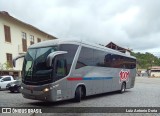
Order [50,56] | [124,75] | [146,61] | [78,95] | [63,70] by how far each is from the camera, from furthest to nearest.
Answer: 1. [146,61]
2. [124,75]
3. [78,95]
4. [63,70]
5. [50,56]

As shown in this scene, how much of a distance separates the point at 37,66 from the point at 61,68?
1.14m

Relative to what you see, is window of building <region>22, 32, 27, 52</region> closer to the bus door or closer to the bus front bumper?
the bus door

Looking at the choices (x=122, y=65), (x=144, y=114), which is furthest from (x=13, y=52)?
(x=144, y=114)

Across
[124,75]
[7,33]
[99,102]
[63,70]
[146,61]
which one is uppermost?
[7,33]

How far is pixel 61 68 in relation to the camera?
12.3 metres

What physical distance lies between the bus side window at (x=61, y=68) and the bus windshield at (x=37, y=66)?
0.44 m

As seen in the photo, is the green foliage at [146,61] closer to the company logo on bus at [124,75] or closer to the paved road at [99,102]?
the company logo on bus at [124,75]

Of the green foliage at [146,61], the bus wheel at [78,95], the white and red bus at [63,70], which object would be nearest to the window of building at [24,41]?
the white and red bus at [63,70]

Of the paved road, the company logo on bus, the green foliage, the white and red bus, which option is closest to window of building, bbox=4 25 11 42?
the paved road

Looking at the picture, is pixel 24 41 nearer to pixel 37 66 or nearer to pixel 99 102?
pixel 99 102

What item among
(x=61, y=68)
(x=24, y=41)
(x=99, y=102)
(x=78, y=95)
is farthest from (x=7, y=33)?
(x=61, y=68)

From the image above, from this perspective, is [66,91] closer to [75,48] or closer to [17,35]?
[75,48]

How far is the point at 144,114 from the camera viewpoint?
988 centimetres

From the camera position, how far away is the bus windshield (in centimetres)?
1191
